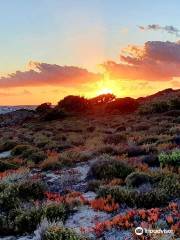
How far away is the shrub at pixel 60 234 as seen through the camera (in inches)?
402

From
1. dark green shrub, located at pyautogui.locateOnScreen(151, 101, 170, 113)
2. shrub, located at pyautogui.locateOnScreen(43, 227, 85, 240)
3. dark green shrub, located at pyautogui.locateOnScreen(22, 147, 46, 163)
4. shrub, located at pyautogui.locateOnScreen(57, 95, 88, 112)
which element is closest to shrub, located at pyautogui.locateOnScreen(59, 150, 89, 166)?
dark green shrub, located at pyautogui.locateOnScreen(22, 147, 46, 163)

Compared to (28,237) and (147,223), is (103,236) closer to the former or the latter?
(147,223)

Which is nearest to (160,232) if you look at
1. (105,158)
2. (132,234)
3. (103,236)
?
(132,234)

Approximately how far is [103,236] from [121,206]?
2239 millimetres

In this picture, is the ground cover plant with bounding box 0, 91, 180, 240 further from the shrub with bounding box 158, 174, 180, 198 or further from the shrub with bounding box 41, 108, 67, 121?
the shrub with bounding box 41, 108, 67, 121

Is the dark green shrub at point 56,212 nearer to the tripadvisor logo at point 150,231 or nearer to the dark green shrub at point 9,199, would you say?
the dark green shrub at point 9,199

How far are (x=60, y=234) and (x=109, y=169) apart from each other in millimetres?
6781

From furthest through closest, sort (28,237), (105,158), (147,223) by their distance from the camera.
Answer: (105,158) → (28,237) → (147,223)

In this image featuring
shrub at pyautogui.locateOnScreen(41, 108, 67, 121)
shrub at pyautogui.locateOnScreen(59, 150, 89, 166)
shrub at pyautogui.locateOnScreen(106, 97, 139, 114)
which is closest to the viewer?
shrub at pyautogui.locateOnScreen(59, 150, 89, 166)

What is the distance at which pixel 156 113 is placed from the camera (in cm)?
5509

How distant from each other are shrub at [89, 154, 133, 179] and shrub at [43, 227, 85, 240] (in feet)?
19.9

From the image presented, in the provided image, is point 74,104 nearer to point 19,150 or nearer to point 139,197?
point 19,150

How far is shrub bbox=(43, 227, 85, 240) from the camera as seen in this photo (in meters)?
10.2

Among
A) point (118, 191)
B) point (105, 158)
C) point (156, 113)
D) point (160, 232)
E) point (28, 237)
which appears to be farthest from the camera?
point (156, 113)
